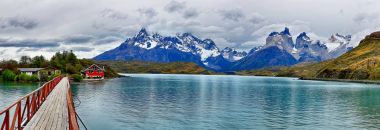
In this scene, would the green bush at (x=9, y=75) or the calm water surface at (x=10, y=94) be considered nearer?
the calm water surface at (x=10, y=94)

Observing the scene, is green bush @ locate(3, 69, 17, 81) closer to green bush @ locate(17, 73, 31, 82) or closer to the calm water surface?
green bush @ locate(17, 73, 31, 82)

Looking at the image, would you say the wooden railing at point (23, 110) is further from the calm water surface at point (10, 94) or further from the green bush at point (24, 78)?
the green bush at point (24, 78)

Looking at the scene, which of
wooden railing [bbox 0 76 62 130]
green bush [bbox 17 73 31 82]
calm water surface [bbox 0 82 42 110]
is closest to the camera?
wooden railing [bbox 0 76 62 130]

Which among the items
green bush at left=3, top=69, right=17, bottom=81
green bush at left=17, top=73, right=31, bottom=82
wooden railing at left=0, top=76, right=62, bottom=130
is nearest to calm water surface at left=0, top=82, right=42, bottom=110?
wooden railing at left=0, top=76, right=62, bottom=130

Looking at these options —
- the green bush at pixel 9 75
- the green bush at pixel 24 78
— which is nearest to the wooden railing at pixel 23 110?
the green bush at pixel 24 78

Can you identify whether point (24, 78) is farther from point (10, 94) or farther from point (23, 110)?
point (23, 110)

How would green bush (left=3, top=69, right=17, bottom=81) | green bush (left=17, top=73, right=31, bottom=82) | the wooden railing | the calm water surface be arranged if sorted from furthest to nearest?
green bush (left=3, top=69, right=17, bottom=81) < green bush (left=17, top=73, right=31, bottom=82) < the calm water surface < the wooden railing

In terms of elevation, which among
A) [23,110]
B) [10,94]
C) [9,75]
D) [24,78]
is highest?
[9,75]

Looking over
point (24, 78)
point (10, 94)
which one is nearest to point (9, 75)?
point (24, 78)

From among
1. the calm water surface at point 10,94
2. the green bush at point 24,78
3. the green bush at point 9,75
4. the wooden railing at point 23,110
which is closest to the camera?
the wooden railing at point 23,110

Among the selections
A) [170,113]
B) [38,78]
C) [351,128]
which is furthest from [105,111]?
[38,78]

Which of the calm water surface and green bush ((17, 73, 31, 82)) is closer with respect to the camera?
the calm water surface

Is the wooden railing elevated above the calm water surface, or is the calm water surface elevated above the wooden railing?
the wooden railing

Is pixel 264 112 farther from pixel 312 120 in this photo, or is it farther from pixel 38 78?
pixel 38 78
